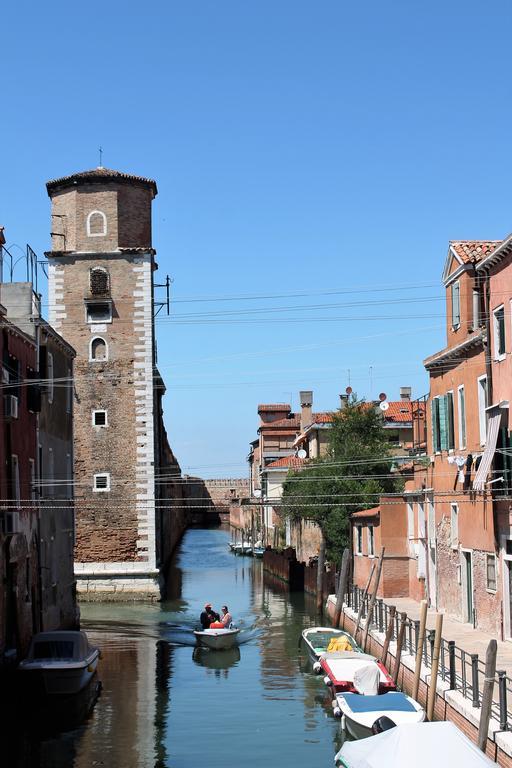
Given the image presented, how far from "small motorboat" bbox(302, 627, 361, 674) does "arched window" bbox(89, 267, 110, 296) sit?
19172mm

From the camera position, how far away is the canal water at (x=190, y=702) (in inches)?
712

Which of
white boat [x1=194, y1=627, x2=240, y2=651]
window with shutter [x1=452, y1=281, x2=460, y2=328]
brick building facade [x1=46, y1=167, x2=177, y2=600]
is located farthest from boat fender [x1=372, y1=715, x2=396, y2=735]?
brick building facade [x1=46, y1=167, x2=177, y2=600]

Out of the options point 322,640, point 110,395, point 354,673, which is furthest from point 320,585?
point 354,673

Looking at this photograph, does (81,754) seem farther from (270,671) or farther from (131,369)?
(131,369)

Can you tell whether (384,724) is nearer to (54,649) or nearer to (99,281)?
(54,649)

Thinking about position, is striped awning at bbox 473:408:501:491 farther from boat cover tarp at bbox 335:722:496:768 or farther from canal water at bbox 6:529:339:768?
boat cover tarp at bbox 335:722:496:768

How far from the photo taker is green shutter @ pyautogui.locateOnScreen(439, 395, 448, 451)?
27.7 metres

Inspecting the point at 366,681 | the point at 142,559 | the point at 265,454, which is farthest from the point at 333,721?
the point at 265,454

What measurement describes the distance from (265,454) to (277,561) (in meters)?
34.7

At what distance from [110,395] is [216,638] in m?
14.9

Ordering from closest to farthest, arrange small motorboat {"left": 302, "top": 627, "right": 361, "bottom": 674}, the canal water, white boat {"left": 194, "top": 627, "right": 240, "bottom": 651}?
the canal water < small motorboat {"left": 302, "top": 627, "right": 361, "bottom": 674} < white boat {"left": 194, "top": 627, "right": 240, "bottom": 651}

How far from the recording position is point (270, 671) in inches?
1056

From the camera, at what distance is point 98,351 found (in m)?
42.5

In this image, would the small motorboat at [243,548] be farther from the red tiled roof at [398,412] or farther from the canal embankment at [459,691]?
the canal embankment at [459,691]
